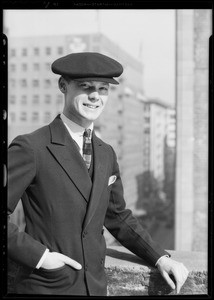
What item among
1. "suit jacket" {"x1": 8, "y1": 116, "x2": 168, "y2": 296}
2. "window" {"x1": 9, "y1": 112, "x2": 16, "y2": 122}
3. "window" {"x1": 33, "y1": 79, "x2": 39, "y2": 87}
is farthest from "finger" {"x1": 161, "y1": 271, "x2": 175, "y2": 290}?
"window" {"x1": 33, "y1": 79, "x2": 39, "y2": 87}

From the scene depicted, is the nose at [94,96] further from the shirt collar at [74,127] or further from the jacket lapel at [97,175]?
the jacket lapel at [97,175]

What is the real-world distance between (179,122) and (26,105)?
44.8 m

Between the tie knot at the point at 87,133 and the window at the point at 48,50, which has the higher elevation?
the window at the point at 48,50

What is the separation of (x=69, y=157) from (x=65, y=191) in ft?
0.67

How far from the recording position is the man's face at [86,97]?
2379 millimetres

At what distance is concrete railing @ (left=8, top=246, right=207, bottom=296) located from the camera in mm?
2781

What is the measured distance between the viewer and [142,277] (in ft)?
9.37

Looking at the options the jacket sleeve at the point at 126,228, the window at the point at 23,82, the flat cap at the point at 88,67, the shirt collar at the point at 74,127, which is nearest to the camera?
the flat cap at the point at 88,67

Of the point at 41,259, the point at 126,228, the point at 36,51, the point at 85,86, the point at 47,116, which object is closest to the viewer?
the point at 41,259

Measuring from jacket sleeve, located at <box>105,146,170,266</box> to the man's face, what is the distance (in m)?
0.48

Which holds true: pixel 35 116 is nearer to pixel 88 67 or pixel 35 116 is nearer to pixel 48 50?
pixel 48 50

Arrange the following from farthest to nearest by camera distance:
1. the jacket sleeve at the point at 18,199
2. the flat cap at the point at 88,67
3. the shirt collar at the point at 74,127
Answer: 1. the shirt collar at the point at 74,127
2. the flat cap at the point at 88,67
3. the jacket sleeve at the point at 18,199

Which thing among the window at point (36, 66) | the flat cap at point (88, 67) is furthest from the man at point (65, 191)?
the window at point (36, 66)

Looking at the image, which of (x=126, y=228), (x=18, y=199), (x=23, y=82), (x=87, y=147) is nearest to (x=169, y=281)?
(x=126, y=228)
